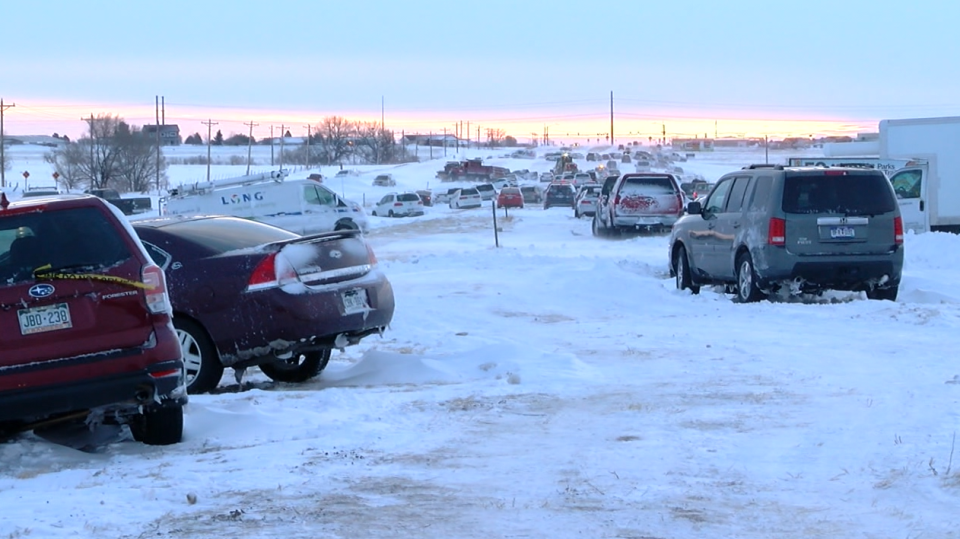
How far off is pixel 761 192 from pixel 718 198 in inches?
61.3

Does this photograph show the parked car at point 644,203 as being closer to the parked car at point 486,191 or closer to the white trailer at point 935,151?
the white trailer at point 935,151

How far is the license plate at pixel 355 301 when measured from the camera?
868 cm

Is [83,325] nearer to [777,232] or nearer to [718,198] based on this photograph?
[777,232]

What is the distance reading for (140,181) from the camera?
80.4 meters

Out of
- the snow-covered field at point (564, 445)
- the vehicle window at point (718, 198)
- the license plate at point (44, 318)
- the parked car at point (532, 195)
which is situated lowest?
the parked car at point (532, 195)

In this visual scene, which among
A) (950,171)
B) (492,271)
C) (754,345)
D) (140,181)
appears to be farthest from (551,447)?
(140,181)

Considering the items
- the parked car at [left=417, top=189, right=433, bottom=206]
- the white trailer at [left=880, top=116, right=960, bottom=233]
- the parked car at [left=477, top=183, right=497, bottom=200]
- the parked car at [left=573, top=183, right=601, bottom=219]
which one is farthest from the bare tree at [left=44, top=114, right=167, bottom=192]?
the white trailer at [left=880, top=116, right=960, bottom=233]

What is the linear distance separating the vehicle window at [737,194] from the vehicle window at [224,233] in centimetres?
669

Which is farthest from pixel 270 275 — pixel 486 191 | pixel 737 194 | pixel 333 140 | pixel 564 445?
pixel 333 140

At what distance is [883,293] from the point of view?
43.5 feet

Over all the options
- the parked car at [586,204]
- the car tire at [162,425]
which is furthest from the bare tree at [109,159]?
the car tire at [162,425]

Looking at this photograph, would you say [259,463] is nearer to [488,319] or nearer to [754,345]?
[754,345]

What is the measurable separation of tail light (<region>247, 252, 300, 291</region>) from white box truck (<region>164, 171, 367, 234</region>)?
2127 cm

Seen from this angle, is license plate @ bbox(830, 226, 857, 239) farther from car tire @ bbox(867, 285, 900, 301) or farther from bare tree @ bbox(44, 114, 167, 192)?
bare tree @ bbox(44, 114, 167, 192)
